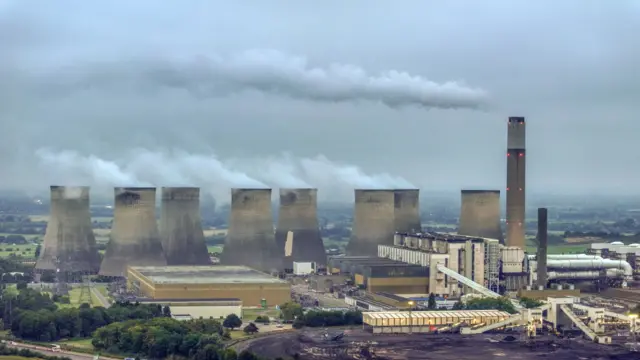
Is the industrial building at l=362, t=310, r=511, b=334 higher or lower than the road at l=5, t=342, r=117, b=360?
higher

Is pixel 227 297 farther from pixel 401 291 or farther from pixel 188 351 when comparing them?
pixel 188 351

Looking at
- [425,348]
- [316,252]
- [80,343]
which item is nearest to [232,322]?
[80,343]

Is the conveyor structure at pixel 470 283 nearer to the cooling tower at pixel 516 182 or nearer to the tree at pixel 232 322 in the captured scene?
the cooling tower at pixel 516 182

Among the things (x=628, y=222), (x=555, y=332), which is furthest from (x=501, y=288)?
(x=628, y=222)

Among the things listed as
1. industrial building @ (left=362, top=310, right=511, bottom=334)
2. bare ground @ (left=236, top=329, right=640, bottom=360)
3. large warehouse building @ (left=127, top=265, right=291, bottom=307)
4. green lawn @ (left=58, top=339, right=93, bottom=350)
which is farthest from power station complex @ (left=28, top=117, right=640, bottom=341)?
green lawn @ (left=58, top=339, right=93, bottom=350)

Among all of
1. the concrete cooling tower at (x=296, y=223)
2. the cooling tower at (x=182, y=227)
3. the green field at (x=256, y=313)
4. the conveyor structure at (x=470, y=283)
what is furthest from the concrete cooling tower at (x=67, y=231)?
the conveyor structure at (x=470, y=283)

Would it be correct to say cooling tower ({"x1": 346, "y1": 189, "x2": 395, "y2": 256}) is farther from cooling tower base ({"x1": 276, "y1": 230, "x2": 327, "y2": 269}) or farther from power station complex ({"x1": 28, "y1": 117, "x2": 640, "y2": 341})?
cooling tower base ({"x1": 276, "y1": 230, "x2": 327, "y2": 269})

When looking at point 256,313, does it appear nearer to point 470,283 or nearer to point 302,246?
point 470,283
